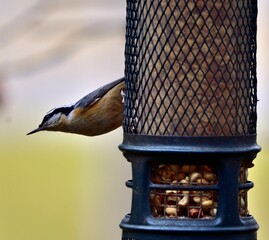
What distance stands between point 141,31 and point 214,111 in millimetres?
452

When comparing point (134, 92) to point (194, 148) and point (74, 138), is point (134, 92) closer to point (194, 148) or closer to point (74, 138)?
point (194, 148)

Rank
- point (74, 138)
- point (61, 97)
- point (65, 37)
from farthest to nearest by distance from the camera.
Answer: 1. point (74, 138)
2. point (61, 97)
3. point (65, 37)

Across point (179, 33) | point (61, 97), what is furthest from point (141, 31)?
point (61, 97)

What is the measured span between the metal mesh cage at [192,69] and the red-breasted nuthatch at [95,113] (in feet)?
3.67

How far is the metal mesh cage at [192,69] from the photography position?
15.3 feet

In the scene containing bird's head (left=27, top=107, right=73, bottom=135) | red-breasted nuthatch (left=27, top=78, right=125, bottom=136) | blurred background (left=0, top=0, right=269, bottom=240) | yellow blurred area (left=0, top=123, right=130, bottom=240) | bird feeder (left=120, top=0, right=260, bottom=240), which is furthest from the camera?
yellow blurred area (left=0, top=123, right=130, bottom=240)

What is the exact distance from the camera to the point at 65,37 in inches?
282

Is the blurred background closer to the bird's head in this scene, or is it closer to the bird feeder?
the bird's head

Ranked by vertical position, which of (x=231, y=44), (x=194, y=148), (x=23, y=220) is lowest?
(x=23, y=220)

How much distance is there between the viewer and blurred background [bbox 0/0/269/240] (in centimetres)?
728

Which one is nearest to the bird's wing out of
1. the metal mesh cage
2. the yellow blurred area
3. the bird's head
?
the bird's head

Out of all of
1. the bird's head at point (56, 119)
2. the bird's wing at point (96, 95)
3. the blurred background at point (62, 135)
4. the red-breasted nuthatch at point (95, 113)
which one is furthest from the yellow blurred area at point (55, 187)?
the bird's wing at point (96, 95)

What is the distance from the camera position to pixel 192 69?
4.66 metres

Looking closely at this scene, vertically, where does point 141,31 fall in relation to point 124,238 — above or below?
above
